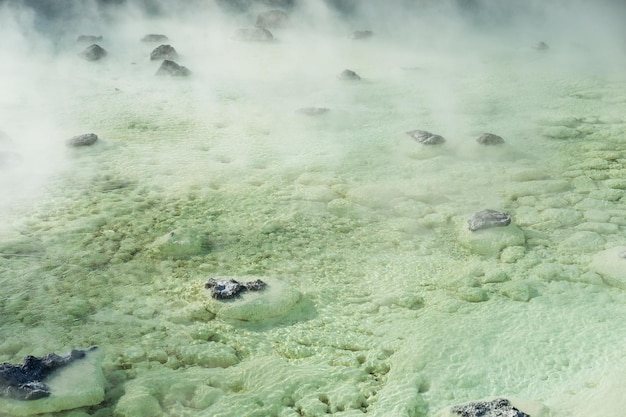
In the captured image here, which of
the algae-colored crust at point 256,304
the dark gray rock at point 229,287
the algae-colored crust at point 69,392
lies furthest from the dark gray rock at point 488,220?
the algae-colored crust at point 69,392

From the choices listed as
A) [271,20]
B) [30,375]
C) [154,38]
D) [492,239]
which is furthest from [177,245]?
[271,20]

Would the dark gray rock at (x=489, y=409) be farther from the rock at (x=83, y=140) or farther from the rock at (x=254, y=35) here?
the rock at (x=254, y=35)

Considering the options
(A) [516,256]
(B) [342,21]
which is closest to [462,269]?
(A) [516,256]

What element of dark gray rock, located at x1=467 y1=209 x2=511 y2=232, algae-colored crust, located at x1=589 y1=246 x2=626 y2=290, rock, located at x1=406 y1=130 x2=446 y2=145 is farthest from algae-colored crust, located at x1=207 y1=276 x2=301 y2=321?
rock, located at x1=406 y1=130 x2=446 y2=145

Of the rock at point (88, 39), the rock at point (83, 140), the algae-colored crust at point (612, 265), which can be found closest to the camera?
the algae-colored crust at point (612, 265)

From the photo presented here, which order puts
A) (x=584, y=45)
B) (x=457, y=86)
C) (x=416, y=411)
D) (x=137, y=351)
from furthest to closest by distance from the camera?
(x=584, y=45)
(x=457, y=86)
(x=137, y=351)
(x=416, y=411)

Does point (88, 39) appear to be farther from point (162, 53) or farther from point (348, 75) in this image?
point (348, 75)

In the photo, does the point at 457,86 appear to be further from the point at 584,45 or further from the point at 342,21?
the point at 342,21
